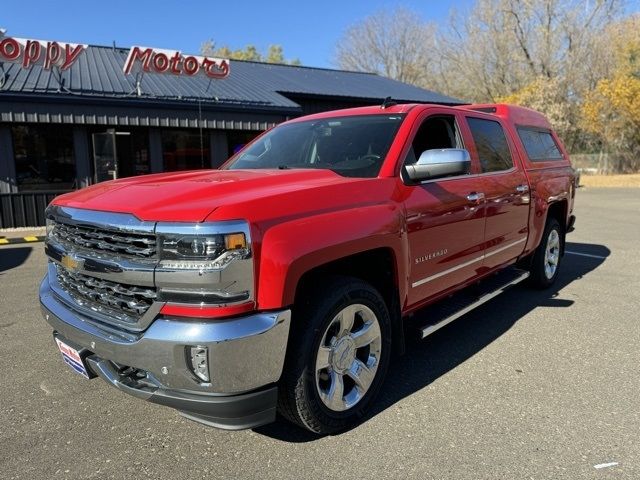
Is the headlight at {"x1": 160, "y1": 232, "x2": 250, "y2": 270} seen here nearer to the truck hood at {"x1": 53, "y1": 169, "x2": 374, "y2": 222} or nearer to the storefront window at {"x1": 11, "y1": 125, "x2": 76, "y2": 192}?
the truck hood at {"x1": 53, "y1": 169, "x2": 374, "y2": 222}

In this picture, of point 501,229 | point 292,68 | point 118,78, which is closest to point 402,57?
point 292,68

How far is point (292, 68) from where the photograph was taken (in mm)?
20859

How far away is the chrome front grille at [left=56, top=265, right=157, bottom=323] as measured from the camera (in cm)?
251

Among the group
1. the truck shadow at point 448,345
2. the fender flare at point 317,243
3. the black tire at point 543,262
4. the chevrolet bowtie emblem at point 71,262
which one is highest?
the fender flare at point 317,243

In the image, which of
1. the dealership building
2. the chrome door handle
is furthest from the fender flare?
the dealership building

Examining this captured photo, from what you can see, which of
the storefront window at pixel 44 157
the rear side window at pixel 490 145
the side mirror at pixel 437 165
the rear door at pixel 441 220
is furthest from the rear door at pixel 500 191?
the storefront window at pixel 44 157

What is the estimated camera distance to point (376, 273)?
3.28 m

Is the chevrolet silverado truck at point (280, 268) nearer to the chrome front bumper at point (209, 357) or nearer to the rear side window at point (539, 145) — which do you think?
the chrome front bumper at point (209, 357)

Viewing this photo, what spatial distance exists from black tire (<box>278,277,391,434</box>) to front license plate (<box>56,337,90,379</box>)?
111cm

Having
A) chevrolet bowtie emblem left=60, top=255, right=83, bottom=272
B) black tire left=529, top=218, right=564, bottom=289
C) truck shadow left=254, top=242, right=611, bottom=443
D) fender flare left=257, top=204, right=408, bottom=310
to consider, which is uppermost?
fender flare left=257, top=204, right=408, bottom=310

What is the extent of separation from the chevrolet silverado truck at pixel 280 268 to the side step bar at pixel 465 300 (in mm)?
29

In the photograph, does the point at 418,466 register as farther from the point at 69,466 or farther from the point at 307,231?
the point at 69,466

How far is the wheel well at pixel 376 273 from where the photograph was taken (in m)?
2.91

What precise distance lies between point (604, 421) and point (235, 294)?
7.81 ft
